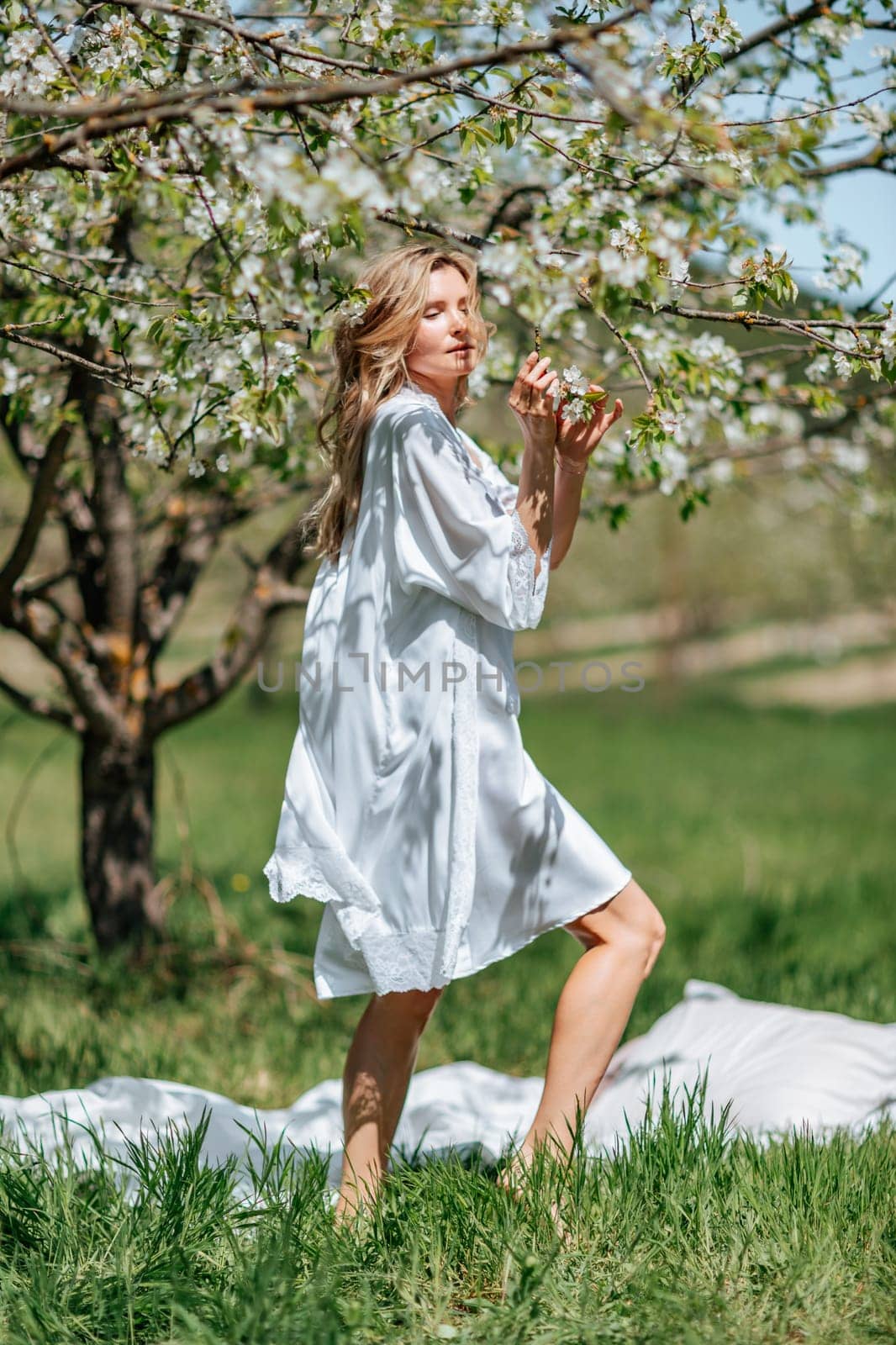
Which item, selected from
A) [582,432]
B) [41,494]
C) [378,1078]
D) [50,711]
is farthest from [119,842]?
[582,432]

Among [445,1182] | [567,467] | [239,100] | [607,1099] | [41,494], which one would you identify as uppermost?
[239,100]

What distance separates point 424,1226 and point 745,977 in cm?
271

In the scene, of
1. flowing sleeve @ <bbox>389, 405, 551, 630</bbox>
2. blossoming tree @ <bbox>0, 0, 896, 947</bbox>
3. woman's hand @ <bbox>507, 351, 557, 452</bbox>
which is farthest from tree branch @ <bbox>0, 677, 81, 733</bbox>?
woman's hand @ <bbox>507, 351, 557, 452</bbox>

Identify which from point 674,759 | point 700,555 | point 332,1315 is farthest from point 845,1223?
point 700,555

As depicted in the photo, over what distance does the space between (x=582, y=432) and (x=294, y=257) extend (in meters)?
0.70

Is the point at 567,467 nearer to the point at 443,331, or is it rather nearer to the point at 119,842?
the point at 443,331

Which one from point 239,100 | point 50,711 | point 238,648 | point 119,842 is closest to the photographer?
point 239,100

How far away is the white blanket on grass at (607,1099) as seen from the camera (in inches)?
127

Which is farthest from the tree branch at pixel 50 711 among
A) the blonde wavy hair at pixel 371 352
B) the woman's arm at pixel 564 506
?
the woman's arm at pixel 564 506

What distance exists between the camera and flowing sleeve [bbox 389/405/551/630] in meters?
2.56

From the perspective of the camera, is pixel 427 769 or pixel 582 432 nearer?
pixel 582 432

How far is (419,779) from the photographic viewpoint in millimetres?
2727

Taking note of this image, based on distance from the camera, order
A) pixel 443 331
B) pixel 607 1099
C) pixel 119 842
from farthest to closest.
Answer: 1. pixel 119 842
2. pixel 607 1099
3. pixel 443 331

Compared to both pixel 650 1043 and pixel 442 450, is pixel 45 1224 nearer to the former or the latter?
pixel 442 450
